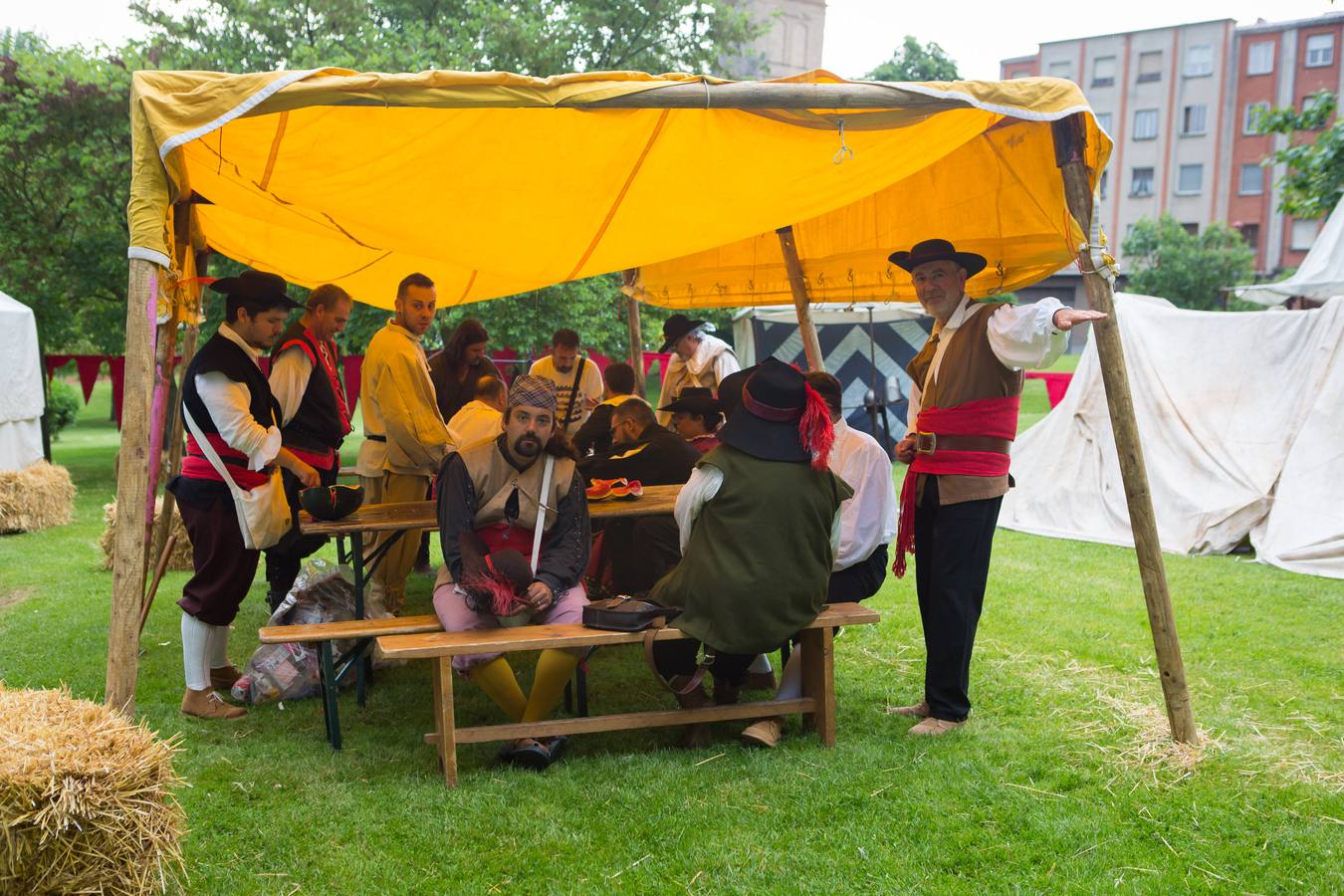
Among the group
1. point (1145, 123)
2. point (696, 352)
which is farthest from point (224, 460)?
point (1145, 123)

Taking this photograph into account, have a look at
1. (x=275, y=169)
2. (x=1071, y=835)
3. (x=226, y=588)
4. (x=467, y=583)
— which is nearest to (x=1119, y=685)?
(x=1071, y=835)

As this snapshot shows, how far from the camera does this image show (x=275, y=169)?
13.1 ft

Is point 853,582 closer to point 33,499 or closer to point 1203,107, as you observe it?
point 33,499

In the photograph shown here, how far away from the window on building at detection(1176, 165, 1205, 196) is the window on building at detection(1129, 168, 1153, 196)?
984 mm

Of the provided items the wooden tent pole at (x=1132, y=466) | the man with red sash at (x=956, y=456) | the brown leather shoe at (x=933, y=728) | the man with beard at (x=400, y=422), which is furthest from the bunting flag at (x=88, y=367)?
the wooden tent pole at (x=1132, y=466)

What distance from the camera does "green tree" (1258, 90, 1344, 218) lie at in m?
10.4

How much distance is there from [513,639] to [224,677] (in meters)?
1.81

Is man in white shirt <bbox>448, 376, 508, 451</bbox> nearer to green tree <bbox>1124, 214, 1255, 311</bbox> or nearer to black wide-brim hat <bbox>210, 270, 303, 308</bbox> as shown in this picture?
black wide-brim hat <bbox>210, 270, 303, 308</bbox>

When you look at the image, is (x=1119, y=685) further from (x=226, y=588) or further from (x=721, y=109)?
(x=226, y=588)

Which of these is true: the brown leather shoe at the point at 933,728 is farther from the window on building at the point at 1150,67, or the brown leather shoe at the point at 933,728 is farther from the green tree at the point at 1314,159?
the window on building at the point at 1150,67

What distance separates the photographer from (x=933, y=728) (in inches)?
158

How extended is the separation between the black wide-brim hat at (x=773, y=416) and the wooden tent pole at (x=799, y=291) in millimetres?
2463

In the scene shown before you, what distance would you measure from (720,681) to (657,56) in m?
14.0

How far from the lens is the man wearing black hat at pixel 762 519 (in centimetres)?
366
